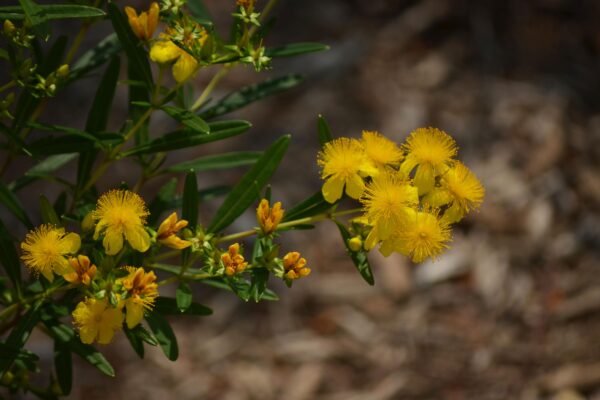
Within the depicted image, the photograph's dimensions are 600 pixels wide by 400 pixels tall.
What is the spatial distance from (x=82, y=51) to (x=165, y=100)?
2.90 metres

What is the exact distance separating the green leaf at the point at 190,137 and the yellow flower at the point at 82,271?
17.7 inches

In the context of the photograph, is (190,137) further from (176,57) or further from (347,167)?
(347,167)

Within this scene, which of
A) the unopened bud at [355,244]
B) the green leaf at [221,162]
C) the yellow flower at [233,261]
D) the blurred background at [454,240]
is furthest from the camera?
the blurred background at [454,240]

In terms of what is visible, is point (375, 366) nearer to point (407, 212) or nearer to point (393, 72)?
point (393, 72)

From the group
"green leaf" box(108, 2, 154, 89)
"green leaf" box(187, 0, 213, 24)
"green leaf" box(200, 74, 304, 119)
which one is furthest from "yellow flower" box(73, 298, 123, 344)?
"green leaf" box(187, 0, 213, 24)

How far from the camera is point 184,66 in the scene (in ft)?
5.69

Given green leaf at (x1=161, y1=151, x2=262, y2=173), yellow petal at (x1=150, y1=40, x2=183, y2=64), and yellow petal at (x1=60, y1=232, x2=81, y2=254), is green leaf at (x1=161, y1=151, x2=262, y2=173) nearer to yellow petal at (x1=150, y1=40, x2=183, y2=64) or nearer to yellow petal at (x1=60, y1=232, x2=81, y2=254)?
yellow petal at (x1=150, y1=40, x2=183, y2=64)

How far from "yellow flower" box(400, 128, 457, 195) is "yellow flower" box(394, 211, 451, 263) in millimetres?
73

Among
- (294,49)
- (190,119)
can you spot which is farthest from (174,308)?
(294,49)

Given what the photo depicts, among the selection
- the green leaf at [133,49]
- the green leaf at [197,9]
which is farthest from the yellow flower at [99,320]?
the green leaf at [197,9]

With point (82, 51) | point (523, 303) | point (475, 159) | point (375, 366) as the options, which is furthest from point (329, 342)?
point (82, 51)

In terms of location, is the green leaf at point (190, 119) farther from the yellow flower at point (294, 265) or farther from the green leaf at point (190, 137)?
the yellow flower at point (294, 265)

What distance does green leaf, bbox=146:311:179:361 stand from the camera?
5.84 ft

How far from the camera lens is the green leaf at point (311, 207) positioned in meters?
1.85
